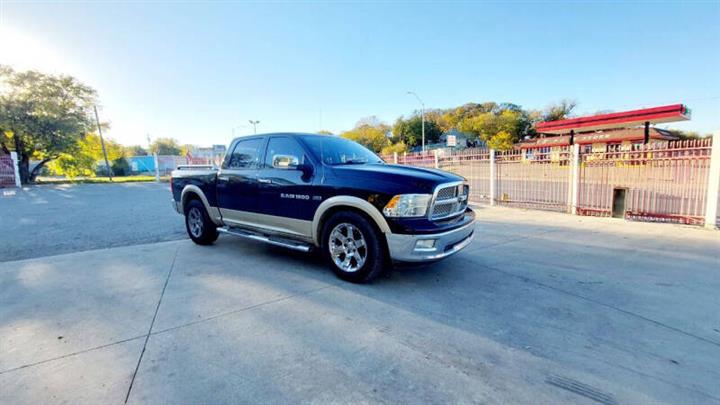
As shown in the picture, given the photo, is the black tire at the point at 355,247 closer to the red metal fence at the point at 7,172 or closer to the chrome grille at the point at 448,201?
the chrome grille at the point at 448,201

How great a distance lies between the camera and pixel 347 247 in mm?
4035

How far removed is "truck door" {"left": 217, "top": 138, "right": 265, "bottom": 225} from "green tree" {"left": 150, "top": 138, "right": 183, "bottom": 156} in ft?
343

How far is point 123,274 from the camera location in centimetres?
448

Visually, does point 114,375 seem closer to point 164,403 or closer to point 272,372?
point 164,403

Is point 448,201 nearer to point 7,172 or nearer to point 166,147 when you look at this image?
point 7,172

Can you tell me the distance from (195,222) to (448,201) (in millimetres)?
4671

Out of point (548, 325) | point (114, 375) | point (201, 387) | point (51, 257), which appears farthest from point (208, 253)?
point (548, 325)

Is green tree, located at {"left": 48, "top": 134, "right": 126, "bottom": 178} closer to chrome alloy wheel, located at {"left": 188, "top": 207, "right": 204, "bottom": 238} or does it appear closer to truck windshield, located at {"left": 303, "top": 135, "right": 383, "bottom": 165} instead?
chrome alloy wheel, located at {"left": 188, "top": 207, "right": 204, "bottom": 238}

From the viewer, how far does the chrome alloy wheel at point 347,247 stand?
12.9 feet

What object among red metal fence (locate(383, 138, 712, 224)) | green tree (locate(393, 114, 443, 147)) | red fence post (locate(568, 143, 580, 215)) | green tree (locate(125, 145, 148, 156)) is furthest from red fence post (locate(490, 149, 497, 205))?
green tree (locate(125, 145, 148, 156))

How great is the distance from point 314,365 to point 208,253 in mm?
3783

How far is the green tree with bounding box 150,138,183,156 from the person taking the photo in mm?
96812

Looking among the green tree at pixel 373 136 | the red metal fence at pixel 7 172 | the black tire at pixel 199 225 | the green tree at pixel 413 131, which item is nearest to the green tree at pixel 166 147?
the green tree at pixel 373 136

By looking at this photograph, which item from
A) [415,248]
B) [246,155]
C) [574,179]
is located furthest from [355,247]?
[574,179]
